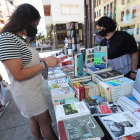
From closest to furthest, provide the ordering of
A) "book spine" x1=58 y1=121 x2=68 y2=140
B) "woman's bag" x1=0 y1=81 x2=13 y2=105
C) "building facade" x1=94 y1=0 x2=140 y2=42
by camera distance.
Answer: "book spine" x1=58 y1=121 x2=68 y2=140
"woman's bag" x1=0 y1=81 x2=13 y2=105
"building facade" x1=94 y1=0 x2=140 y2=42

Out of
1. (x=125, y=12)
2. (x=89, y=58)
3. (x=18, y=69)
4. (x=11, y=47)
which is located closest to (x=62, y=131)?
(x=18, y=69)

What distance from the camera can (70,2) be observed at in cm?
1194

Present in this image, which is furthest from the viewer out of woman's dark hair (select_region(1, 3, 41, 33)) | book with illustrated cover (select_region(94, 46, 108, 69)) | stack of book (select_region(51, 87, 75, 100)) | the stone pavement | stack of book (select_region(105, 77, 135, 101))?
the stone pavement

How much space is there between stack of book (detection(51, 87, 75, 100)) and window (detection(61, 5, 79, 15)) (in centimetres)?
1306

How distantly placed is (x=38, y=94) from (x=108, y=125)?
60cm

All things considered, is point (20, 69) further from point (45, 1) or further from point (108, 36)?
point (45, 1)

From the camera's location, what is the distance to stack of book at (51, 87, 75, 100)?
108 cm

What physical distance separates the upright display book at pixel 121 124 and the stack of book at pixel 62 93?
425 mm

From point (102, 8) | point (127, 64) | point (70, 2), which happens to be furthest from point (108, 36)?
point (70, 2)

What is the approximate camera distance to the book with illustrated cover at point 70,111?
2.54ft

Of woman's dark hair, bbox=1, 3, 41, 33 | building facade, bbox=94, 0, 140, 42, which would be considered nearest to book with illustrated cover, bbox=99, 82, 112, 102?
woman's dark hair, bbox=1, 3, 41, 33

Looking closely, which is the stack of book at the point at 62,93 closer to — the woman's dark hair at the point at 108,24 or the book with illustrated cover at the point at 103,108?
the book with illustrated cover at the point at 103,108

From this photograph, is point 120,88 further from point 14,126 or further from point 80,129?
point 14,126

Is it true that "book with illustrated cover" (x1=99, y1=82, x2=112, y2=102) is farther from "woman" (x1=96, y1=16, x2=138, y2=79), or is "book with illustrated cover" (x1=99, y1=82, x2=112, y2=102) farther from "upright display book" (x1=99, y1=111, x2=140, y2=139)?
"woman" (x1=96, y1=16, x2=138, y2=79)
